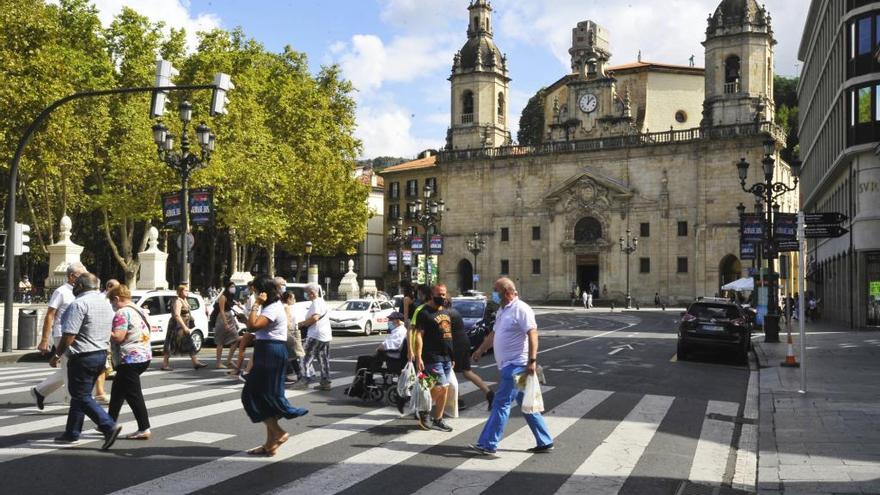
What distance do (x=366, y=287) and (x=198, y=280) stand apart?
63.3ft

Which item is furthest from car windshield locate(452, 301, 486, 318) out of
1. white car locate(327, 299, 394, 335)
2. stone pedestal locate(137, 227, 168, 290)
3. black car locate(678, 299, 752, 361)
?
stone pedestal locate(137, 227, 168, 290)

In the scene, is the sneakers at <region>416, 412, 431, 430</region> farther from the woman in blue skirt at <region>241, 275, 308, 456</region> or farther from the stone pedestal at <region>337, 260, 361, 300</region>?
the stone pedestal at <region>337, 260, 361, 300</region>

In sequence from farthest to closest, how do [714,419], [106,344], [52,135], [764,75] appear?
[764,75] < [52,135] < [714,419] < [106,344]

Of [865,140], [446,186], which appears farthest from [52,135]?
[446,186]

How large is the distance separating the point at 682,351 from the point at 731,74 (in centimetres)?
4946

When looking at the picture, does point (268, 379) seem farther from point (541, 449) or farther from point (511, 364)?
point (541, 449)

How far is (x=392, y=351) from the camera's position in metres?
12.4

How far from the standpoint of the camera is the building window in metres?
65.1

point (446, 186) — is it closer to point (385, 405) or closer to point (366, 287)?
point (366, 287)

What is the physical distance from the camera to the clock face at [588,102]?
233 feet

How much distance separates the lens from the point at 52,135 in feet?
103

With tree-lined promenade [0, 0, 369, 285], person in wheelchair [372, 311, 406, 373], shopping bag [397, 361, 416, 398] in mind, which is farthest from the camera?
tree-lined promenade [0, 0, 369, 285]

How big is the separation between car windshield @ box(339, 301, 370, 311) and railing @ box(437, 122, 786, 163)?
39.0m

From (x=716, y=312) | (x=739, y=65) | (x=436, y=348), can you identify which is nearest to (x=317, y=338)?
(x=436, y=348)
